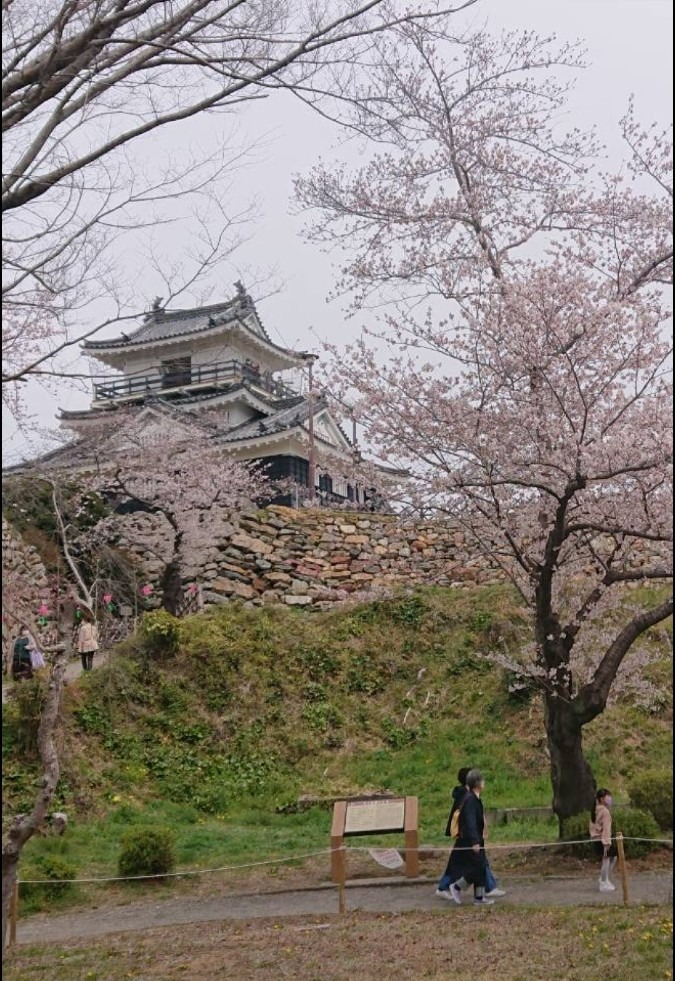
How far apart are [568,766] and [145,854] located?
13.5 ft

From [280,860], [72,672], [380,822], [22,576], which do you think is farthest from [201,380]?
[380,822]

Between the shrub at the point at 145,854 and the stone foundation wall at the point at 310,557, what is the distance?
8.02 metres

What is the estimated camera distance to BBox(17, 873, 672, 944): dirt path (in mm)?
7262

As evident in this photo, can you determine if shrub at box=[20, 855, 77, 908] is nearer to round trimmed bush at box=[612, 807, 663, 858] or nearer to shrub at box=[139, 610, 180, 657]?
round trimmed bush at box=[612, 807, 663, 858]

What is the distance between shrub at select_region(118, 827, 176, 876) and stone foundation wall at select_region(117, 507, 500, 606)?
316 inches

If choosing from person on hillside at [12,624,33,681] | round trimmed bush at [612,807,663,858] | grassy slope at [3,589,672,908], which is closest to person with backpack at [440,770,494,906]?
round trimmed bush at [612,807,663,858]

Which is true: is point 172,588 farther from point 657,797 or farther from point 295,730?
point 657,797

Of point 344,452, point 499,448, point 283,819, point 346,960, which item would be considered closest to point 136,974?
point 346,960

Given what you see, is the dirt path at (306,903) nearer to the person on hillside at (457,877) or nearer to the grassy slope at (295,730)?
the person on hillside at (457,877)

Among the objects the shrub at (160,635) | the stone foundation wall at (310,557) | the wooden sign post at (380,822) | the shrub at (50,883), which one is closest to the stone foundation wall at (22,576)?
the shrub at (160,635)

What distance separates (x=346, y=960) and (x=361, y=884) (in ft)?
7.98

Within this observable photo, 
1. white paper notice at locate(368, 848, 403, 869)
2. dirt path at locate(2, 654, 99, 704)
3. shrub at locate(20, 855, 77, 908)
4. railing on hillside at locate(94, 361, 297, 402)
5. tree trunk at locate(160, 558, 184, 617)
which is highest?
railing on hillside at locate(94, 361, 297, 402)

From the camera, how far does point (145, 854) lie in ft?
29.3

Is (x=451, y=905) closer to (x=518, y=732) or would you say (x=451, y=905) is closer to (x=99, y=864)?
(x=99, y=864)
